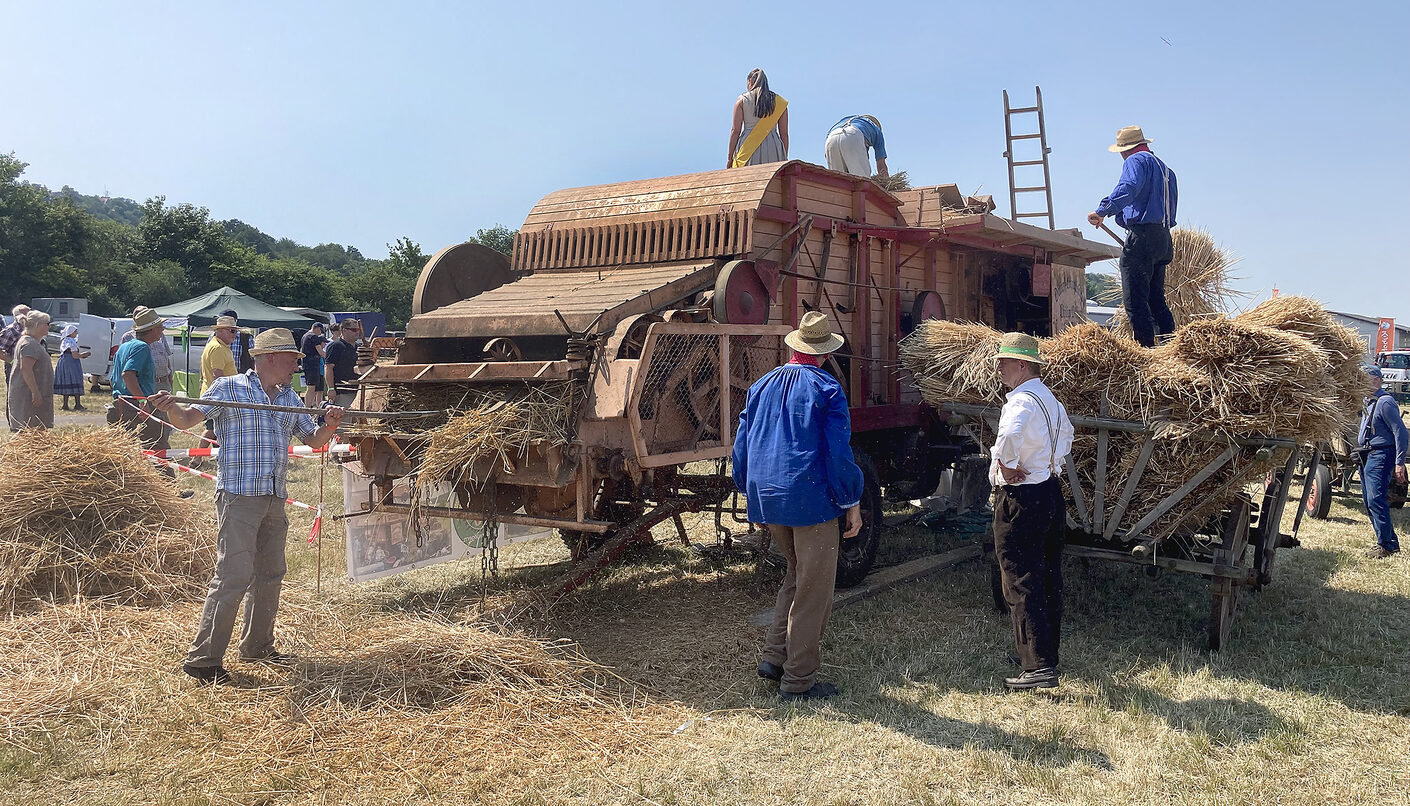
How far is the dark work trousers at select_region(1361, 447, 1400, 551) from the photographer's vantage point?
745 centimetres

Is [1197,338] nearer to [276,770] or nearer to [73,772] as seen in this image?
[276,770]

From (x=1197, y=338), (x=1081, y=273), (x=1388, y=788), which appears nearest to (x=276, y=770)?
(x=1388, y=788)

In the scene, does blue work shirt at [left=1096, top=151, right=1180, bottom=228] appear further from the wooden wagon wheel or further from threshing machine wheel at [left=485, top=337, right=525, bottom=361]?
threshing machine wheel at [left=485, top=337, right=525, bottom=361]

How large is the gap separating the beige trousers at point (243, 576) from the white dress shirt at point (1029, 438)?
141 inches

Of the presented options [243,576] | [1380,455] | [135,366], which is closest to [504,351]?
[243,576]

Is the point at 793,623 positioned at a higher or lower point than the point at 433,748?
higher

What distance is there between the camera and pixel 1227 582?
4.93 metres

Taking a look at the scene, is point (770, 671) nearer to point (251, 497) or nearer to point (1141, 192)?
point (251, 497)

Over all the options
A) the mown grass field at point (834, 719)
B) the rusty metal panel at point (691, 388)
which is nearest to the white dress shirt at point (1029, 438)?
the mown grass field at point (834, 719)

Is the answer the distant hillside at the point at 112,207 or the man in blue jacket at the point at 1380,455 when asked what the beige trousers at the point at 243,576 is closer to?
the man in blue jacket at the point at 1380,455

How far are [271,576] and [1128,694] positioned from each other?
4262mm

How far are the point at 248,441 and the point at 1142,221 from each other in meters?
5.59

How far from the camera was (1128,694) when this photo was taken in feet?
14.3

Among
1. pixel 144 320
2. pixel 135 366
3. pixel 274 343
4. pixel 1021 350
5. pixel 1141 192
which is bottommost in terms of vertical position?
pixel 1021 350
